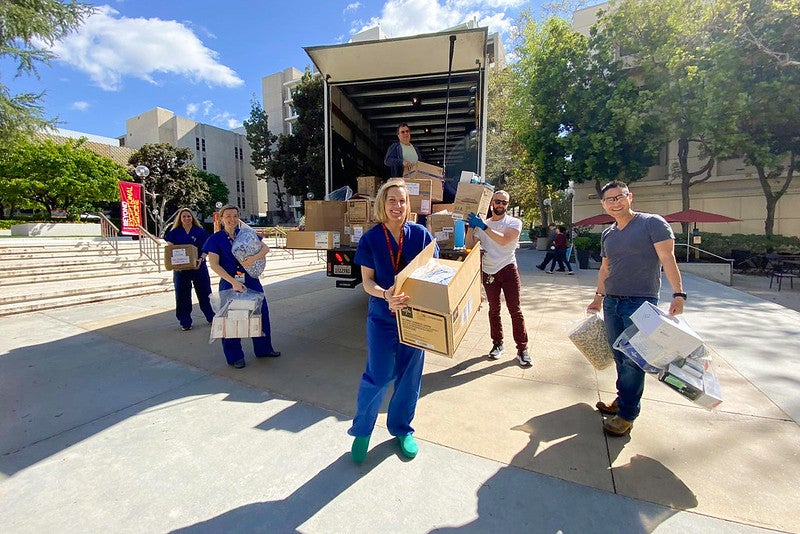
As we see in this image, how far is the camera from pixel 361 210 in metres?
4.25

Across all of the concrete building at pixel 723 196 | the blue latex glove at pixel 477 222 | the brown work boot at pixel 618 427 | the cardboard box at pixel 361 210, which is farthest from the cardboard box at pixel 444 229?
the concrete building at pixel 723 196

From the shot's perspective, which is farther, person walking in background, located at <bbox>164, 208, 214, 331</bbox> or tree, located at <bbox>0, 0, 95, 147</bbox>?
tree, located at <bbox>0, 0, 95, 147</bbox>

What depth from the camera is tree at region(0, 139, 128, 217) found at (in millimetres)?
25281

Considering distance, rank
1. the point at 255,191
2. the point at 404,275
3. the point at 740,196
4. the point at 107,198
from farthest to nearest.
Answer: the point at 255,191 → the point at 107,198 → the point at 740,196 → the point at 404,275

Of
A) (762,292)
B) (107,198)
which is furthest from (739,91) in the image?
(107,198)

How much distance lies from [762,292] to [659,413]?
961cm

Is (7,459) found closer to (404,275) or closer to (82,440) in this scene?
(82,440)

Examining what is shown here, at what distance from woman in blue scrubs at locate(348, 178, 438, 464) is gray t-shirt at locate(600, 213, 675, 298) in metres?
1.34

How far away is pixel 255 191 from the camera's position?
63.2 meters

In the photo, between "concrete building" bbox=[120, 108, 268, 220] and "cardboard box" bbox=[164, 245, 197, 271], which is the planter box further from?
"concrete building" bbox=[120, 108, 268, 220]

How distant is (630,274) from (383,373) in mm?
1754

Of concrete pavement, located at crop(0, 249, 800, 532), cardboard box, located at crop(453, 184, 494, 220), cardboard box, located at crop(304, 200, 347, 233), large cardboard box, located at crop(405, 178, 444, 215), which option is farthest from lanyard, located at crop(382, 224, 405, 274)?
cardboard box, located at crop(304, 200, 347, 233)

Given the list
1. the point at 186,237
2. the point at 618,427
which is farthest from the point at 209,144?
the point at 618,427

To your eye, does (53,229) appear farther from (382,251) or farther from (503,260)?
(382,251)
